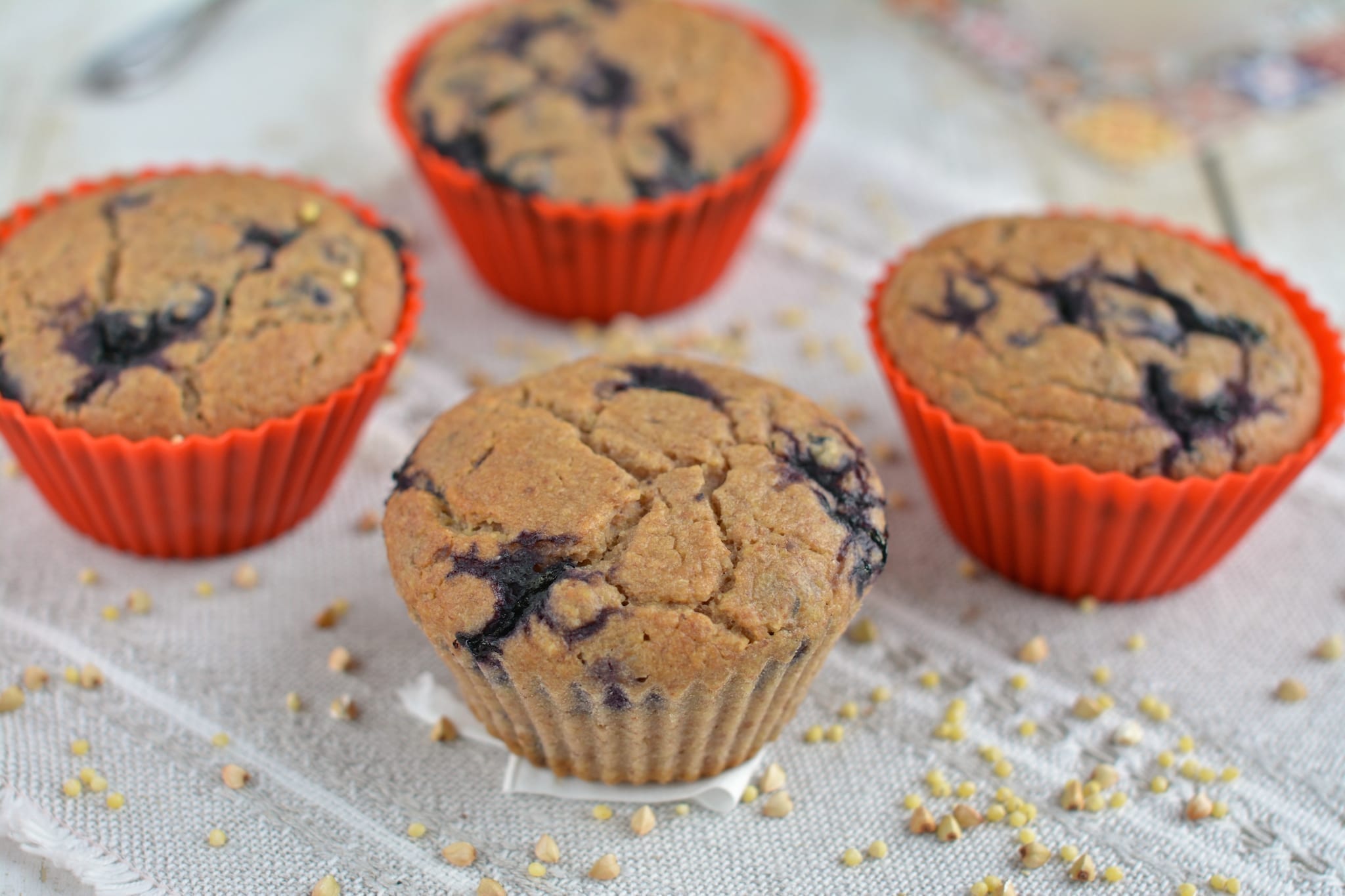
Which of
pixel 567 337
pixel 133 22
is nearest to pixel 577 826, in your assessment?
pixel 567 337

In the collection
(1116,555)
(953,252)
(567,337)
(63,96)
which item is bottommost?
(63,96)

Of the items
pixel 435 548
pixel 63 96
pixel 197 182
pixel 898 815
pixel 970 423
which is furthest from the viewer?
pixel 63 96

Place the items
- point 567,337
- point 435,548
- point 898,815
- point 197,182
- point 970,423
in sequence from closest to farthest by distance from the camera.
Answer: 1. point 435,548
2. point 898,815
3. point 970,423
4. point 197,182
5. point 567,337

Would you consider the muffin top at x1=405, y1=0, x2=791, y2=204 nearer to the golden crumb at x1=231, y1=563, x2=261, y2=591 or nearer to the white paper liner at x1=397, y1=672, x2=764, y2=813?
the golden crumb at x1=231, y1=563, x2=261, y2=591

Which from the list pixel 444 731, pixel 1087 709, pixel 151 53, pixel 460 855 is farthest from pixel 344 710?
pixel 151 53

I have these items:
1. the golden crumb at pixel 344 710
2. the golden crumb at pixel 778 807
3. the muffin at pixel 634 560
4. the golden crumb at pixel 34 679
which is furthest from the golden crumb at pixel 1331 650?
the golden crumb at pixel 34 679

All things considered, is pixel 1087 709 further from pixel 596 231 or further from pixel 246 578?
pixel 246 578

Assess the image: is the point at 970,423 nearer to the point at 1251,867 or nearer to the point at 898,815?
the point at 898,815
